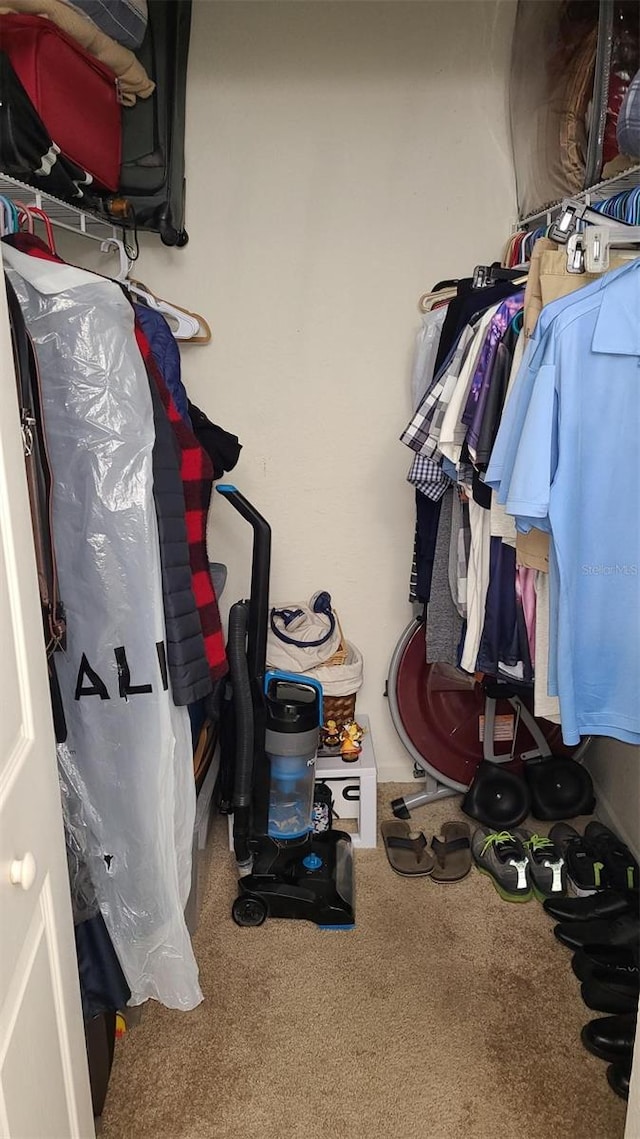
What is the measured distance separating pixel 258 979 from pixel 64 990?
34.1 inches

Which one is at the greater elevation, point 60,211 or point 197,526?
point 60,211

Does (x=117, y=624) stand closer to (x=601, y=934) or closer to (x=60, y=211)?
(x=60, y=211)

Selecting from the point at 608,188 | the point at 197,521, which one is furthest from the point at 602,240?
the point at 197,521

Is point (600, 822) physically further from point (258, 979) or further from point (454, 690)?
point (258, 979)

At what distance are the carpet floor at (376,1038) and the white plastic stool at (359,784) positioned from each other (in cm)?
25

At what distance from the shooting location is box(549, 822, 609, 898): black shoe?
6.70 ft

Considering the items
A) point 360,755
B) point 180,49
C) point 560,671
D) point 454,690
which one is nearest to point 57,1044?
point 560,671

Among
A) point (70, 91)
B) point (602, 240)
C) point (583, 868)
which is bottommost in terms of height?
point (583, 868)

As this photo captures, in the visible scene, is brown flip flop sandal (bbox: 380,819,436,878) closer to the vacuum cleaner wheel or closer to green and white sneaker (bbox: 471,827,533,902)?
green and white sneaker (bbox: 471,827,533,902)

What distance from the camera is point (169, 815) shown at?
4.96ft

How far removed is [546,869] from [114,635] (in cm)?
136

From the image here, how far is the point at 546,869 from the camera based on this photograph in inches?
83.2

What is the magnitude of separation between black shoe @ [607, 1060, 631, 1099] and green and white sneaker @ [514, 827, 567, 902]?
0.53 m

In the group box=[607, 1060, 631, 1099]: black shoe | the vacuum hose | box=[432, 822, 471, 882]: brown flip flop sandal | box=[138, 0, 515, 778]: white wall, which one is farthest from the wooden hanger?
box=[607, 1060, 631, 1099]: black shoe
